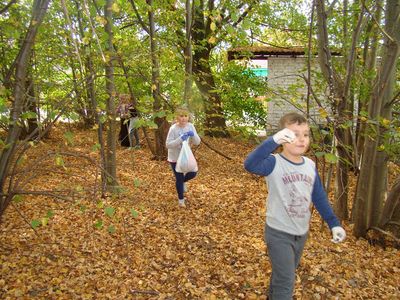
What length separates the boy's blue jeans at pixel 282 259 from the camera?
9.00ft

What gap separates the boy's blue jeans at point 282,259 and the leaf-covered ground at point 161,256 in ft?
2.54

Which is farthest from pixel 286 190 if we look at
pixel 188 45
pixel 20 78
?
pixel 188 45

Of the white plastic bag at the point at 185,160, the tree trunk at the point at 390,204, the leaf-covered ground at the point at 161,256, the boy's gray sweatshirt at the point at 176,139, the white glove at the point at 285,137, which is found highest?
the white glove at the point at 285,137

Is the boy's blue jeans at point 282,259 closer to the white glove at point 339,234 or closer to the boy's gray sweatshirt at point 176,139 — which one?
the white glove at point 339,234

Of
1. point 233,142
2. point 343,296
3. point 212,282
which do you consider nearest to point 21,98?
point 212,282

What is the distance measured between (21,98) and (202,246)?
2.66m

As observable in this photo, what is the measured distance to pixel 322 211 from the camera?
3000mm

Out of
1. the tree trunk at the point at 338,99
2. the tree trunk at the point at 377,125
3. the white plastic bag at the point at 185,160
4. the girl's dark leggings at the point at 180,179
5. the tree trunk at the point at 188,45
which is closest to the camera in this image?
the tree trunk at the point at 377,125

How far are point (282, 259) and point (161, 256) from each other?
1902mm

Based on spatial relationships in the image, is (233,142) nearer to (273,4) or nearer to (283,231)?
(273,4)

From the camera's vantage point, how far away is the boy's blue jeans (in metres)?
2.74

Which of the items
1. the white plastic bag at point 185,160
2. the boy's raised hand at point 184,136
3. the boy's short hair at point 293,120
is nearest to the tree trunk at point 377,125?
the boy's short hair at point 293,120

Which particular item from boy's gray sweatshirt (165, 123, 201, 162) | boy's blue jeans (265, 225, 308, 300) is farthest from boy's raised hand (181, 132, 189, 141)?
boy's blue jeans (265, 225, 308, 300)

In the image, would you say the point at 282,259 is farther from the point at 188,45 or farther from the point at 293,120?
the point at 188,45
